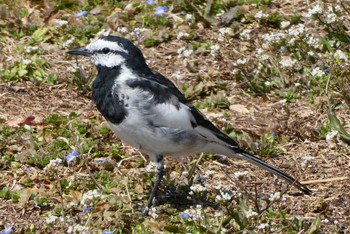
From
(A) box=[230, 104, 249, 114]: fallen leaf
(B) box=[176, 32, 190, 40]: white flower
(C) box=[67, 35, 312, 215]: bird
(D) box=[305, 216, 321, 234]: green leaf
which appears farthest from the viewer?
(B) box=[176, 32, 190, 40]: white flower

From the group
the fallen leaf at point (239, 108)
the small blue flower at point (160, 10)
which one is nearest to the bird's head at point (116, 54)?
the fallen leaf at point (239, 108)

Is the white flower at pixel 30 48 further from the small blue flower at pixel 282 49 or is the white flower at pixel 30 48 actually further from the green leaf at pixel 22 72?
the small blue flower at pixel 282 49

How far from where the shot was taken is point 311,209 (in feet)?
20.9

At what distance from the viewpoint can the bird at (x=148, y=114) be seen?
6238mm

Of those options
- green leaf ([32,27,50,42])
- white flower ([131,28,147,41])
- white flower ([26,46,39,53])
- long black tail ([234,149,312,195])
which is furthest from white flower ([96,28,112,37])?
long black tail ([234,149,312,195])

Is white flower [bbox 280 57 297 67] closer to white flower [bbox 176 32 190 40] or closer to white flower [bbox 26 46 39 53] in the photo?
white flower [bbox 176 32 190 40]

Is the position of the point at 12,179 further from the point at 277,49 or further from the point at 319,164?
the point at 277,49

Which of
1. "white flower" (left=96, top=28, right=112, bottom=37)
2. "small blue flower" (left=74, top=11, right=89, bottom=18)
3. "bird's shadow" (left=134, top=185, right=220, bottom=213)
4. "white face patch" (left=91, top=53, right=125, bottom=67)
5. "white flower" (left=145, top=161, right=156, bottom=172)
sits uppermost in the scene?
"white face patch" (left=91, top=53, right=125, bottom=67)

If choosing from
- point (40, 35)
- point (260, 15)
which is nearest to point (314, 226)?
point (260, 15)

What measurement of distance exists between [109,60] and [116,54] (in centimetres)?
7

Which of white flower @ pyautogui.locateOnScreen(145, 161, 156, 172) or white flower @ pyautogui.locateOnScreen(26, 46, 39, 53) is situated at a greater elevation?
white flower @ pyautogui.locateOnScreen(26, 46, 39, 53)

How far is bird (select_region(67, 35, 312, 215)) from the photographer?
6.24 metres

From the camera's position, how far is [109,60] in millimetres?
6590

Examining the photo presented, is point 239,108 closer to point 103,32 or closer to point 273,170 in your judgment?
point 273,170
